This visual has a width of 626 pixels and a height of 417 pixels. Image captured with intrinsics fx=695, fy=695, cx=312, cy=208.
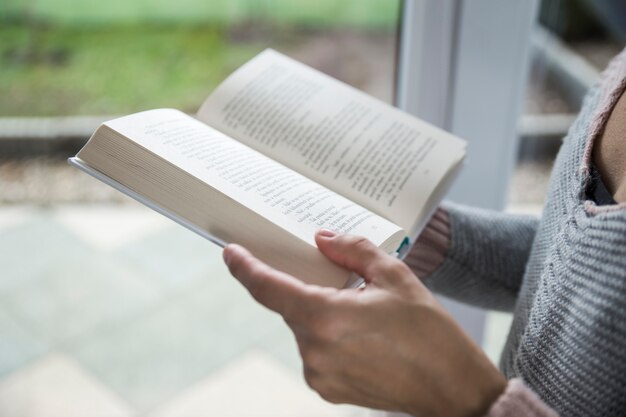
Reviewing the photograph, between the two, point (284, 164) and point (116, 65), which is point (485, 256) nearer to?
point (284, 164)

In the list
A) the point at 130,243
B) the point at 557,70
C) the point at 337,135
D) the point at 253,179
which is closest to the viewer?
the point at 253,179

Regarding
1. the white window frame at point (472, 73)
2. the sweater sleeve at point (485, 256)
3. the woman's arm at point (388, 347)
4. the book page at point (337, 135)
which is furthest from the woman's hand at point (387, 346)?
the white window frame at point (472, 73)

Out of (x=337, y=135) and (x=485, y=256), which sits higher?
(x=337, y=135)

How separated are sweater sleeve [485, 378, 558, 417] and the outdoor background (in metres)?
0.83

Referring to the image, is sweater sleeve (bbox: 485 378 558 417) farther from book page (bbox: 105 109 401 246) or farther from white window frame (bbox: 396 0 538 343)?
white window frame (bbox: 396 0 538 343)

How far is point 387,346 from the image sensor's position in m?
0.46

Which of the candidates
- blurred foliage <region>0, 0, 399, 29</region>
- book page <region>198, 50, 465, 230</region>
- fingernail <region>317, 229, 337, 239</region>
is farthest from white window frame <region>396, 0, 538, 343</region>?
fingernail <region>317, 229, 337, 239</region>

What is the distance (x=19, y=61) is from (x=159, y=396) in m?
0.76

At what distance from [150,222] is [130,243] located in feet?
0.30

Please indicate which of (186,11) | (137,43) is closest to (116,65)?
(137,43)

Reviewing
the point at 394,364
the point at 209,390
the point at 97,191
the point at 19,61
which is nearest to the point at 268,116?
the point at 394,364

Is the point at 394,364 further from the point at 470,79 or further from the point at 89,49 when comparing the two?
the point at 89,49

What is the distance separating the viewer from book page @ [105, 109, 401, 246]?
22.0 inches

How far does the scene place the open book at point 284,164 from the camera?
549 millimetres
